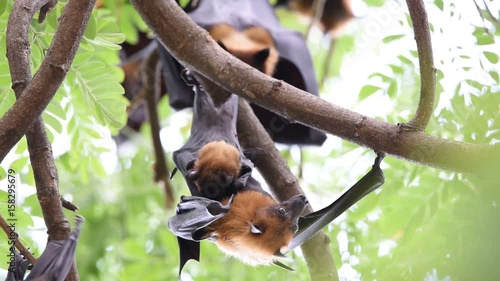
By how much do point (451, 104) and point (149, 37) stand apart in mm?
2926

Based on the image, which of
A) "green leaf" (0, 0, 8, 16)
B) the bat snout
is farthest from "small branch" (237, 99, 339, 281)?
"green leaf" (0, 0, 8, 16)

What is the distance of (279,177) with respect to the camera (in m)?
3.23

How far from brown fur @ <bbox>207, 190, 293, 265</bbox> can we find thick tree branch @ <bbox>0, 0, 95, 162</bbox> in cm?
98

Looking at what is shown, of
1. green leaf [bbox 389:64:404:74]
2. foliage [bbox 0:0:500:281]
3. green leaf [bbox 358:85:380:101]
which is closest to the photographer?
foliage [bbox 0:0:500:281]

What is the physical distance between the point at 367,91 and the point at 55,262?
1.93 m

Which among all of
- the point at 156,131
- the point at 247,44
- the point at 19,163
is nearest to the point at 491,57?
the point at 247,44

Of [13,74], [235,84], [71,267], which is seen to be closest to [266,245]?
[235,84]

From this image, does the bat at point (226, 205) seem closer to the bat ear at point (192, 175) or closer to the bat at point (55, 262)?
the bat ear at point (192, 175)

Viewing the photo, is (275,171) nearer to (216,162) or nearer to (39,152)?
(216,162)

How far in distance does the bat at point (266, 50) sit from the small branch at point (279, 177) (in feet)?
1.96

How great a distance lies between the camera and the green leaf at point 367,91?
11.7 feet

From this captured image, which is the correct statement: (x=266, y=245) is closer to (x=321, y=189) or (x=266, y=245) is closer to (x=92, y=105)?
(x=92, y=105)

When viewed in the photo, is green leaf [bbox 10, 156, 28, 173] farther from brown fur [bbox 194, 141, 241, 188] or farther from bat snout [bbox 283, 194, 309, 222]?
bat snout [bbox 283, 194, 309, 222]

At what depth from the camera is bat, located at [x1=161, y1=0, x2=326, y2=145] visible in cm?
411
